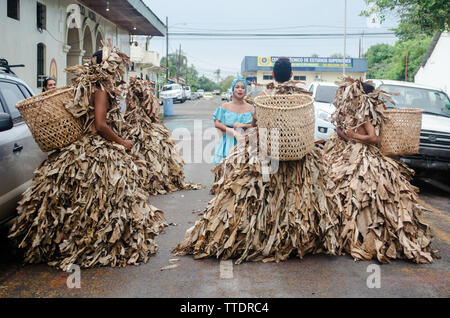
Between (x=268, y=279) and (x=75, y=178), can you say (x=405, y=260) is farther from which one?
(x=75, y=178)

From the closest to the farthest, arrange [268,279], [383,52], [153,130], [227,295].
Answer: [227,295], [268,279], [153,130], [383,52]

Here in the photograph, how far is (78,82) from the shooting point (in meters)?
4.97

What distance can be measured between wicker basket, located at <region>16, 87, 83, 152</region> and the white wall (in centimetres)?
1106

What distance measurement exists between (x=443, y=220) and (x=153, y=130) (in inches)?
204

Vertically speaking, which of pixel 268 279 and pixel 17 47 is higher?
pixel 17 47

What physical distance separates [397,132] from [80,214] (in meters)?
3.77

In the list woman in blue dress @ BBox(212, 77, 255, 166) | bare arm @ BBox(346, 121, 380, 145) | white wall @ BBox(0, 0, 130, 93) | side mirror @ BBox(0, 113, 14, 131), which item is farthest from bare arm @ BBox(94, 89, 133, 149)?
white wall @ BBox(0, 0, 130, 93)

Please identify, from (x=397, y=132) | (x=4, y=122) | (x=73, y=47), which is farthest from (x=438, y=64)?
(x=4, y=122)

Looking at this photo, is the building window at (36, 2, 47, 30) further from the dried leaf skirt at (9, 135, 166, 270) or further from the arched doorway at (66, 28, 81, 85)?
the dried leaf skirt at (9, 135, 166, 270)

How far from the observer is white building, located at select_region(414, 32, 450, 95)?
26.5m

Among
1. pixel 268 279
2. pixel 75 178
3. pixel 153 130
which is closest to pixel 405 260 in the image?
pixel 268 279

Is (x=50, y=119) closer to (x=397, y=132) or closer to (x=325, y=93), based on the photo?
(x=397, y=132)

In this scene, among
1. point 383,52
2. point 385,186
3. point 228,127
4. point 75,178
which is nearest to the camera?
point 75,178

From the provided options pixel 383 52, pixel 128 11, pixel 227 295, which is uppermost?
pixel 383 52
